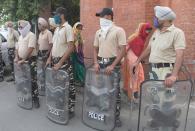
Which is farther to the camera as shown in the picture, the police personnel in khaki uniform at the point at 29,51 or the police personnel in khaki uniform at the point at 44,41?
the police personnel in khaki uniform at the point at 44,41

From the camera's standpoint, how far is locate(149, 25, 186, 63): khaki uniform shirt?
5.17 meters

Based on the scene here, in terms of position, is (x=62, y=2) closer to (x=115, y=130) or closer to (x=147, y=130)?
(x=115, y=130)

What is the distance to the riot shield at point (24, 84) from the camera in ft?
25.3

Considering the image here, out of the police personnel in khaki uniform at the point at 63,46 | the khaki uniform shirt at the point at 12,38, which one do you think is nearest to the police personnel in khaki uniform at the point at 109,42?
the police personnel in khaki uniform at the point at 63,46

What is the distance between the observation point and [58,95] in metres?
6.71

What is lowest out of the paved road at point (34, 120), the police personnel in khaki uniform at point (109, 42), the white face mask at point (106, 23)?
the paved road at point (34, 120)

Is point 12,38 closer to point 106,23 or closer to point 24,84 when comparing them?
point 24,84

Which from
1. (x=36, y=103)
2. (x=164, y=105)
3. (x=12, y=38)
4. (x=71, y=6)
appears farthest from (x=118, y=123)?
(x=71, y=6)

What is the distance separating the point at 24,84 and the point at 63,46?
142cm

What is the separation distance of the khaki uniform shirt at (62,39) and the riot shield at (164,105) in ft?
7.18

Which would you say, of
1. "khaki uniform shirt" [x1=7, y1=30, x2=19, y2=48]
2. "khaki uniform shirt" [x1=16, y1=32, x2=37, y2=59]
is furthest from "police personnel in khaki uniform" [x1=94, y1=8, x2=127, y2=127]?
"khaki uniform shirt" [x1=7, y1=30, x2=19, y2=48]

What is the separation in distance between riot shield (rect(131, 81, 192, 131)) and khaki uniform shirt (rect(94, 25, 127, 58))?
1.36 meters

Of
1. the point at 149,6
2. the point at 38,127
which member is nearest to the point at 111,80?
the point at 38,127

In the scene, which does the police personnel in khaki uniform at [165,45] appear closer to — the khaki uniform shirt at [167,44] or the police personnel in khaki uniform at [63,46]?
the khaki uniform shirt at [167,44]
